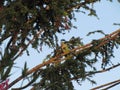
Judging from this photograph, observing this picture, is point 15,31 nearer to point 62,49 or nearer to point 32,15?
point 32,15

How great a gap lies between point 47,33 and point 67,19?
33.3 inches

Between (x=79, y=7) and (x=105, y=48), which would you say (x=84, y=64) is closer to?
(x=105, y=48)

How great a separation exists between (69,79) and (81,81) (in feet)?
1.69

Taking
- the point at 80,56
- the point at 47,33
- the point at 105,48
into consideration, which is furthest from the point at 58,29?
the point at 105,48

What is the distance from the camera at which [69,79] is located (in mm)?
8133

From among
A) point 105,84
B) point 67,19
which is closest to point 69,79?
point 105,84

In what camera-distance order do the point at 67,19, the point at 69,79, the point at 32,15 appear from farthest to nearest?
the point at 67,19
the point at 69,79
the point at 32,15

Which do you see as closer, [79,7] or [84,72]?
[84,72]

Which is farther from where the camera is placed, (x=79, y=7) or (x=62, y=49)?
(x=79, y=7)

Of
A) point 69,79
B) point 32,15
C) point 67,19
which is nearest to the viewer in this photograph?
point 32,15

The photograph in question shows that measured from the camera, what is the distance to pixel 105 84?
7.60 metres

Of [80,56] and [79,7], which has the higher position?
[79,7]

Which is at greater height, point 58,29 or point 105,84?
point 58,29

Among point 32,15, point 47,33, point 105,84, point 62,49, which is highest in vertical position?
point 32,15
